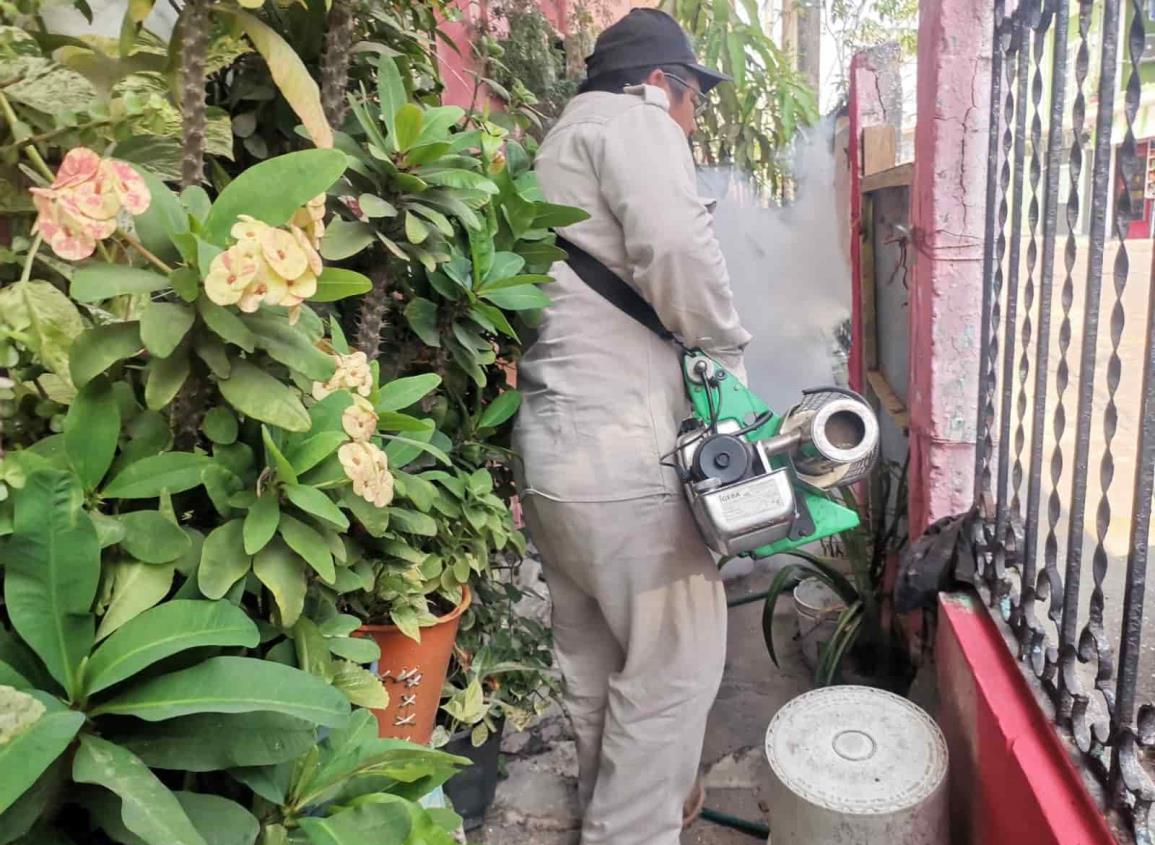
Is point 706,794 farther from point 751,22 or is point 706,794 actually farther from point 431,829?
point 751,22

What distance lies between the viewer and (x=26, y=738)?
67 centimetres

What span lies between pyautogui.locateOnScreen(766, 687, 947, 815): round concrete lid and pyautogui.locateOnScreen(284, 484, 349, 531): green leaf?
1.39 metres

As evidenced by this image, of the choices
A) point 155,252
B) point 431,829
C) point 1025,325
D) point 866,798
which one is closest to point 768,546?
point 866,798

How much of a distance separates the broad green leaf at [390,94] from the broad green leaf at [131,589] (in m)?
0.82

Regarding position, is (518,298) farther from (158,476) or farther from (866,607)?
(866,607)

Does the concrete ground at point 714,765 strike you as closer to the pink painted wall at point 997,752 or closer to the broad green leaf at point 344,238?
the pink painted wall at point 997,752

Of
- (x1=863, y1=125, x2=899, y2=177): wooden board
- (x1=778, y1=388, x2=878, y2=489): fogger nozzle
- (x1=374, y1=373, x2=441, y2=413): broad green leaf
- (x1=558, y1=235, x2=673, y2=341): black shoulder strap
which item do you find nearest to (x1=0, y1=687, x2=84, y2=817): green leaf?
(x1=374, y1=373, x2=441, y2=413): broad green leaf

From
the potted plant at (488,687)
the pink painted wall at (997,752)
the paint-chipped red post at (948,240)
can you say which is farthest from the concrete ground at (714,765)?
the paint-chipped red post at (948,240)

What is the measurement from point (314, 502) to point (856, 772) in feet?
4.98

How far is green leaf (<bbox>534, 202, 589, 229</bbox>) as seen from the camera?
1.86m

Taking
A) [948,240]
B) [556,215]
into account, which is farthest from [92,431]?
[948,240]

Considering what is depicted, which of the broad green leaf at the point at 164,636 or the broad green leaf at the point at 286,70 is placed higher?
the broad green leaf at the point at 286,70

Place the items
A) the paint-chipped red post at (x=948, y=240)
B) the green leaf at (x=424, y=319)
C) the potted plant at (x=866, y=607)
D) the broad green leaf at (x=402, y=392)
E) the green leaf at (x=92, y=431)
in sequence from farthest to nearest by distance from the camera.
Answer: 1. the potted plant at (x=866, y=607)
2. the paint-chipped red post at (x=948, y=240)
3. the green leaf at (x=424, y=319)
4. the broad green leaf at (x=402, y=392)
5. the green leaf at (x=92, y=431)

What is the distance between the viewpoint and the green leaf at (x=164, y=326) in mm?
810
